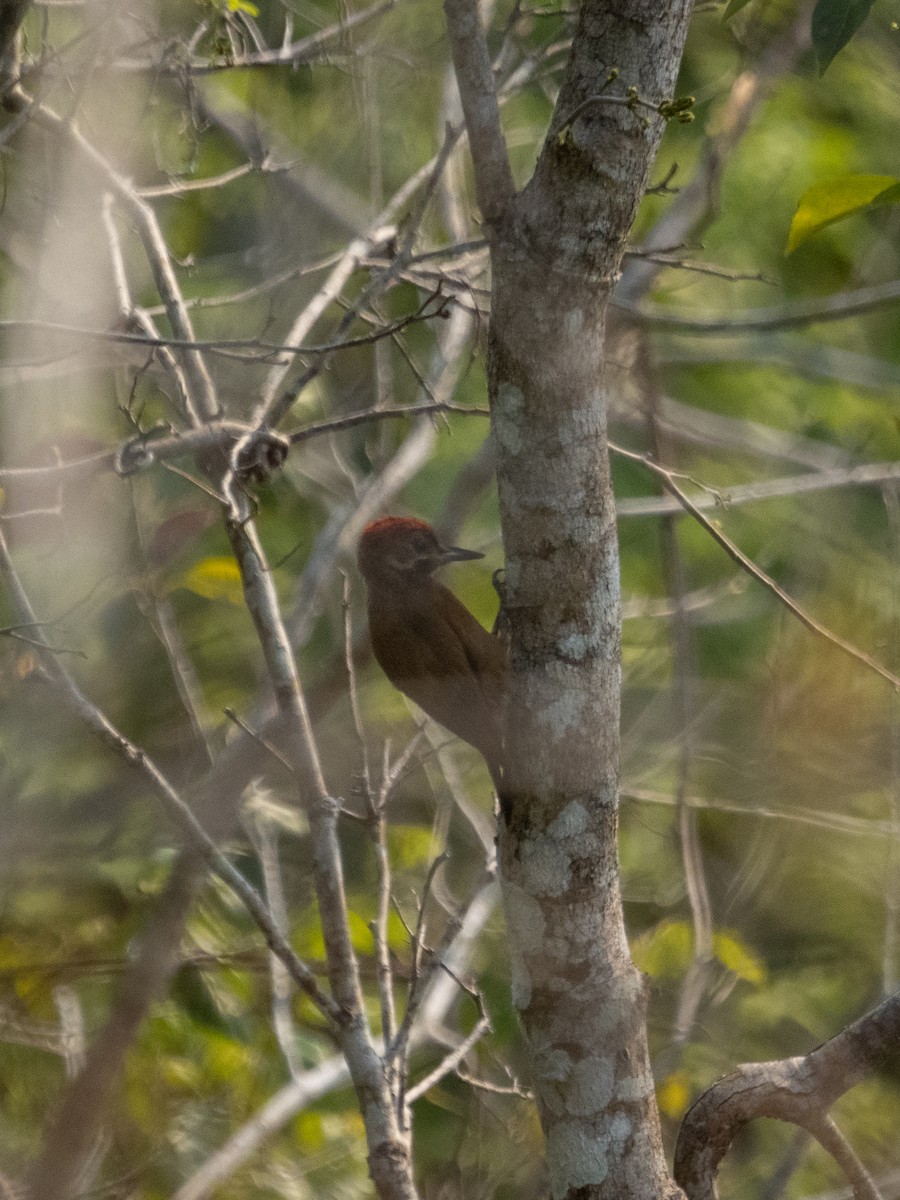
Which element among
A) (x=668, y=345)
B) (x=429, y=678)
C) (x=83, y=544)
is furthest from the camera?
(x=668, y=345)

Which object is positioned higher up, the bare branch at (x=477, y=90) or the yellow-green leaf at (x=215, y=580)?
the bare branch at (x=477, y=90)

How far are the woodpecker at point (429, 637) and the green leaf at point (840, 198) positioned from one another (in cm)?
125

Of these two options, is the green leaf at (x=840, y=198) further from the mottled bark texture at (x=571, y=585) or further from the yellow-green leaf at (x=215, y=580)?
the yellow-green leaf at (x=215, y=580)

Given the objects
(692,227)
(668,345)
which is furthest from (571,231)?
(668,345)

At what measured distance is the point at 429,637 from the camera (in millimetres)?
3922

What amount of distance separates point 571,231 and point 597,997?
1500mm

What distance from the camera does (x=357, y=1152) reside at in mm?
5074

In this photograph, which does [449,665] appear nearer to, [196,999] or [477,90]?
[477,90]

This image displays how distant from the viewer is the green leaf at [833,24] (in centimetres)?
266

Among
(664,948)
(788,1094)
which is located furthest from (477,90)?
(664,948)

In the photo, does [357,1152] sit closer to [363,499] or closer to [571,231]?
[363,499]

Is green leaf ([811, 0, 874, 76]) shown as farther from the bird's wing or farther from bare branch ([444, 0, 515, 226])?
the bird's wing

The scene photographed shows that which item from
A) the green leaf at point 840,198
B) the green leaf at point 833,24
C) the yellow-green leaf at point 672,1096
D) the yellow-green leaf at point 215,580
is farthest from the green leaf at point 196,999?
the green leaf at point 833,24

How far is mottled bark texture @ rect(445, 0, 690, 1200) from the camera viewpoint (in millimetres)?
2455
